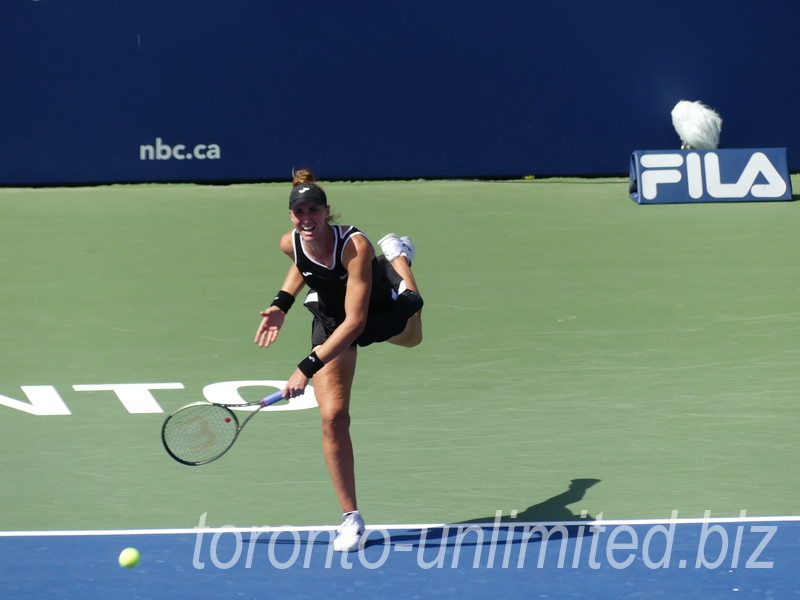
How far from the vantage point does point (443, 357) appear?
29.4 ft

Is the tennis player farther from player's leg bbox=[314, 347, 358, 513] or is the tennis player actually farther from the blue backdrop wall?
the blue backdrop wall

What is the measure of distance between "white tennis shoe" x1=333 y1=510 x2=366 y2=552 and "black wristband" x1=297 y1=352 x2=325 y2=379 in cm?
79

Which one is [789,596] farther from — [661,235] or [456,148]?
[456,148]

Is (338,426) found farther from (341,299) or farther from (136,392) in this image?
(136,392)

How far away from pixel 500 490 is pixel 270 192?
8.70 metres

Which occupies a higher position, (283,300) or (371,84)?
(371,84)

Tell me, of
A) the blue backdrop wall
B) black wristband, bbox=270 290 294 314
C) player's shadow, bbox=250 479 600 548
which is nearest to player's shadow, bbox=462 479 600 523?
player's shadow, bbox=250 479 600 548

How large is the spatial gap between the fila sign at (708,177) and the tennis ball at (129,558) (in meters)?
9.77

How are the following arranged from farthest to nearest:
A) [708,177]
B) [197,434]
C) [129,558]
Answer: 1. [708,177]
2. [197,434]
3. [129,558]

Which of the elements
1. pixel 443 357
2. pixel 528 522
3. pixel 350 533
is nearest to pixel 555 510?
pixel 528 522

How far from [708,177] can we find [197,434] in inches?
383

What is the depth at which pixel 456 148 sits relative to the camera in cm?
1489

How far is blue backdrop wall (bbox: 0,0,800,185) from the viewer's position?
14352mm

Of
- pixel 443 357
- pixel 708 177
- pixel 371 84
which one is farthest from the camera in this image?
pixel 371 84
